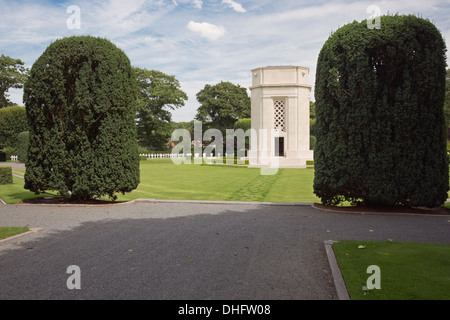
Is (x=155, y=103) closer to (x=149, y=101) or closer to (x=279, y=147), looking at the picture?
(x=149, y=101)

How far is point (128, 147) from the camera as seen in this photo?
1112 centimetres

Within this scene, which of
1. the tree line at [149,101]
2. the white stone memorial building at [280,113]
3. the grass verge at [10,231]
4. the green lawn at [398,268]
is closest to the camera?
the green lawn at [398,268]

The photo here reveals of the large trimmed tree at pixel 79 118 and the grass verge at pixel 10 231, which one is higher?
the large trimmed tree at pixel 79 118

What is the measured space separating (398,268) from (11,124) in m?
48.9

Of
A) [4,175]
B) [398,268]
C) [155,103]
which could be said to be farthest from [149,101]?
[398,268]

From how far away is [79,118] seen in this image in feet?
35.0

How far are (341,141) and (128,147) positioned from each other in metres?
6.76

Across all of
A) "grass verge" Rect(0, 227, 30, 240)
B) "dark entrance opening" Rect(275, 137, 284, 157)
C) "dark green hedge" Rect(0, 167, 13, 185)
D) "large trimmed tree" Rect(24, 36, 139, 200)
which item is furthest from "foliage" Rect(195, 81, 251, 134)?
"grass verge" Rect(0, 227, 30, 240)

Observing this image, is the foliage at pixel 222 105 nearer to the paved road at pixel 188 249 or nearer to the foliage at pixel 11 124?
the foliage at pixel 11 124

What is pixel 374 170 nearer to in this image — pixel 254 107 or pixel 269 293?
pixel 269 293

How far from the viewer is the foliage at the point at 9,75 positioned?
168 ft

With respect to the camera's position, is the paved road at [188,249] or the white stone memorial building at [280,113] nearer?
the paved road at [188,249]

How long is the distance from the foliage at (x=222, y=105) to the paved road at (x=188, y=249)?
50.0m

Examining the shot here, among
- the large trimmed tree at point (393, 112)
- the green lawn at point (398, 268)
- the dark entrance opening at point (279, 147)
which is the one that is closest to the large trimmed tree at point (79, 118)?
the large trimmed tree at point (393, 112)
